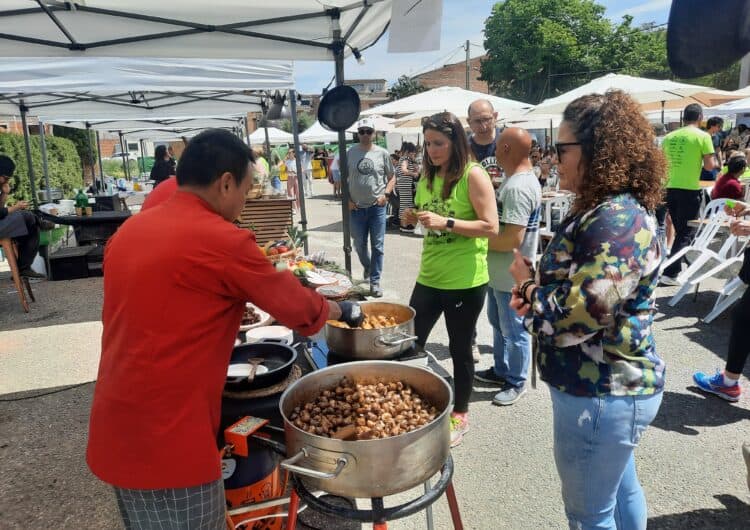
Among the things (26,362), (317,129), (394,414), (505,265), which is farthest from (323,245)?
(317,129)

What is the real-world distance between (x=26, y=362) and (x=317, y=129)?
57.9 feet

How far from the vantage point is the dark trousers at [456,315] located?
288 centimetres

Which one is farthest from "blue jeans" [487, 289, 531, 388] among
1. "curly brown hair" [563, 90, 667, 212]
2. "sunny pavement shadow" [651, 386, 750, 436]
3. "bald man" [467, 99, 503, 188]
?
"curly brown hair" [563, 90, 667, 212]

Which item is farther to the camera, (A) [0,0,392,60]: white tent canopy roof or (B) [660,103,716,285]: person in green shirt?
(B) [660,103,716,285]: person in green shirt

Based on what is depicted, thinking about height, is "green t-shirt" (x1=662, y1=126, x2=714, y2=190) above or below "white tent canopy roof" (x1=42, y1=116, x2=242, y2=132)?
below

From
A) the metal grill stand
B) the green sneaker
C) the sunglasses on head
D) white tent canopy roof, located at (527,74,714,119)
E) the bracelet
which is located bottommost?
Result: the green sneaker

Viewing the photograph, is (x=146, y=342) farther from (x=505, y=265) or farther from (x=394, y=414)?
(x=505, y=265)

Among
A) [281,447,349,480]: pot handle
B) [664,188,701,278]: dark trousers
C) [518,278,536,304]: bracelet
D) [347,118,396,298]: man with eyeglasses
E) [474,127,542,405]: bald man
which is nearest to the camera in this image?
[281,447,349,480]: pot handle

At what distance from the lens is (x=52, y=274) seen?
7.77 metres

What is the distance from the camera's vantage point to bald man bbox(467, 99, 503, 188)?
4.36 m

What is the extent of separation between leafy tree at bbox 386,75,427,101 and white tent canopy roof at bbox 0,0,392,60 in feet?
142

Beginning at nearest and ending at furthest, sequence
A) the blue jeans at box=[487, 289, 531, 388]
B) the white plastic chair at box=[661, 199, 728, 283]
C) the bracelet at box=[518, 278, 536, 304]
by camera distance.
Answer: the bracelet at box=[518, 278, 536, 304] → the blue jeans at box=[487, 289, 531, 388] → the white plastic chair at box=[661, 199, 728, 283]

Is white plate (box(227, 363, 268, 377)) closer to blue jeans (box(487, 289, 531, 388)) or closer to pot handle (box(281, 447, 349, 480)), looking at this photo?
pot handle (box(281, 447, 349, 480))

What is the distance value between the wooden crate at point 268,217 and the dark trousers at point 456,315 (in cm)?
282
